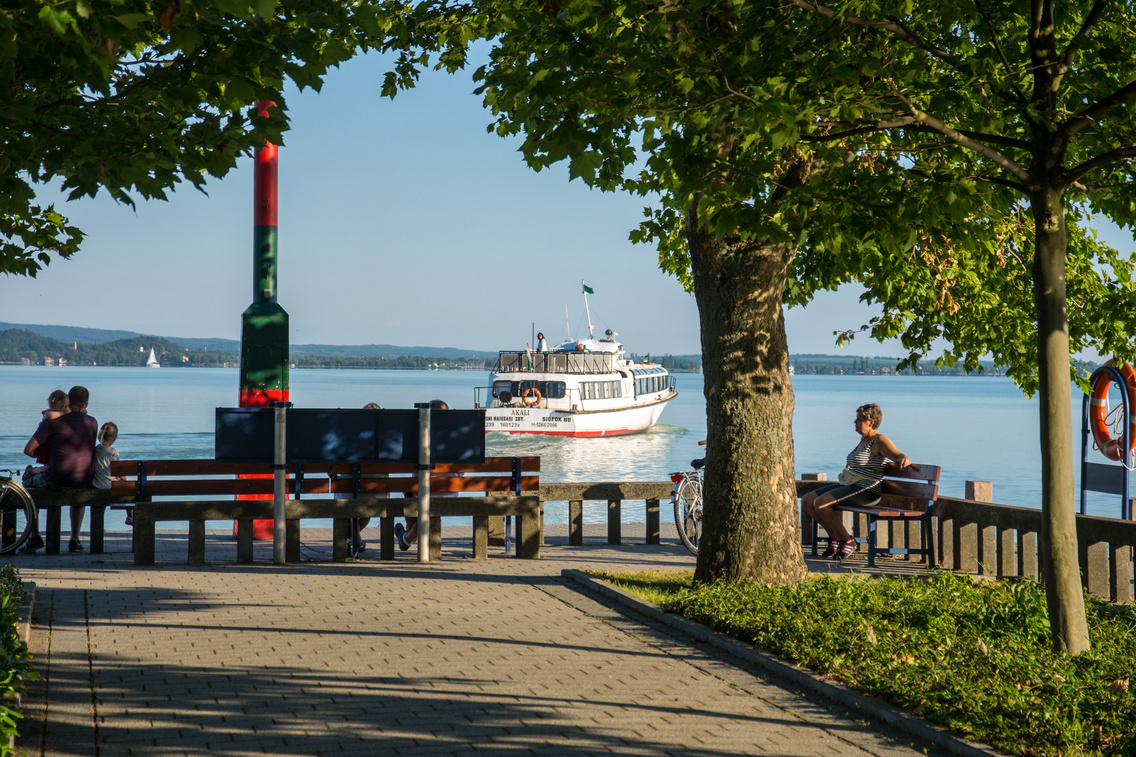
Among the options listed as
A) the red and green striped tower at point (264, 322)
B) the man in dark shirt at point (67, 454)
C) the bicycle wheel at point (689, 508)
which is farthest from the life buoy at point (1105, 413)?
the man in dark shirt at point (67, 454)

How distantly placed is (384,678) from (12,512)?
692cm

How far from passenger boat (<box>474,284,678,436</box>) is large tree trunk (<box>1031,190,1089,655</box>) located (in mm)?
50579

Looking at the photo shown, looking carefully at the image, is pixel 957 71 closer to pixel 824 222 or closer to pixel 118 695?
pixel 824 222

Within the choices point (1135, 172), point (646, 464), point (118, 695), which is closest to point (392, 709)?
point (118, 695)

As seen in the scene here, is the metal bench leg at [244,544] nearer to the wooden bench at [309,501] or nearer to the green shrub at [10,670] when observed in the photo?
the wooden bench at [309,501]

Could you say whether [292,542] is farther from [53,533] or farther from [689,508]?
[689,508]

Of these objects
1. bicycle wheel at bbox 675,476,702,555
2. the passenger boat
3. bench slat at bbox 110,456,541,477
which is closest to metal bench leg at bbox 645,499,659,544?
bicycle wheel at bbox 675,476,702,555

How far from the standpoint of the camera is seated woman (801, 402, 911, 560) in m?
10.9

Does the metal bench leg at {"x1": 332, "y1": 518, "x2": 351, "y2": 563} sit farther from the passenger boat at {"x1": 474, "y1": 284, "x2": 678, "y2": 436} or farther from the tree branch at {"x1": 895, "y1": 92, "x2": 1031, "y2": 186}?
the passenger boat at {"x1": 474, "y1": 284, "x2": 678, "y2": 436}

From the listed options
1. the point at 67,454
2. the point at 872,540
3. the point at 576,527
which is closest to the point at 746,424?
the point at 872,540

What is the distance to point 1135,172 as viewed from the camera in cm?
702

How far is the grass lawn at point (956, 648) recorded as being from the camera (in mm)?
4863

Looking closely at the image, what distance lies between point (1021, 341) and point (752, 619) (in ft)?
23.9

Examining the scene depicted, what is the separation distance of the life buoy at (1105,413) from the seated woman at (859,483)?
1929 mm
